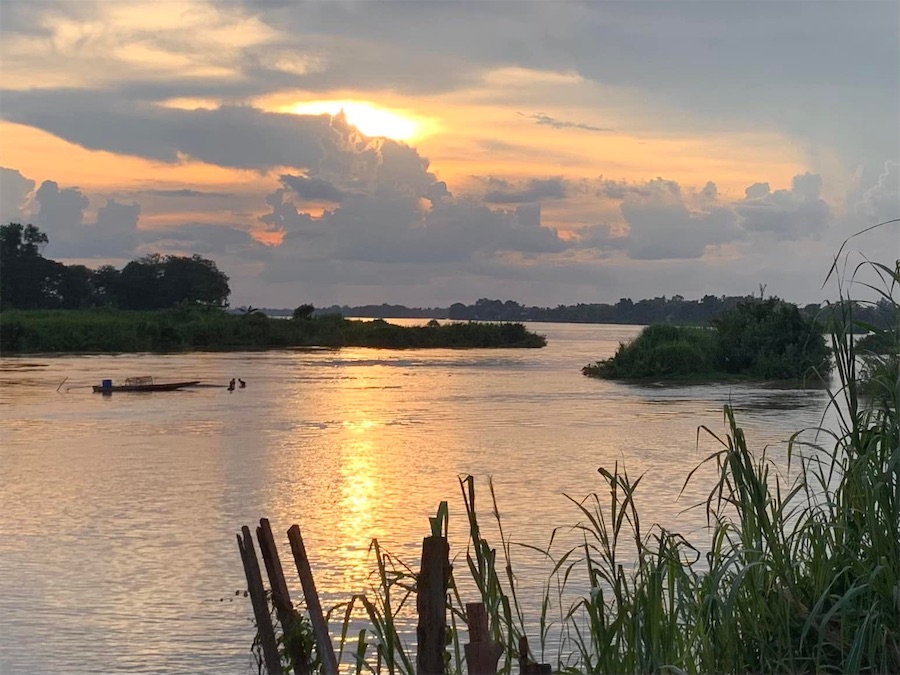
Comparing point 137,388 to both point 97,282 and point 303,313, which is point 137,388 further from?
point 97,282

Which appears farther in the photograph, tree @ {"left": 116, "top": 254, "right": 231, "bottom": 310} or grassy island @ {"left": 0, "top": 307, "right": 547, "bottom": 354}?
tree @ {"left": 116, "top": 254, "right": 231, "bottom": 310}

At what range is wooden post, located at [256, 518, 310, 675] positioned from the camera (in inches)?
181

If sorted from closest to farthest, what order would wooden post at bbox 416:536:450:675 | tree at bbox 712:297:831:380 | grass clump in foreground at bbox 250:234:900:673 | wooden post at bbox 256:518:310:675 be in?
wooden post at bbox 416:536:450:675
grass clump in foreground at bbox 250:234:900:673
wooden post at bbox 256:518:310:675
tree at bbox 712:297:831:380

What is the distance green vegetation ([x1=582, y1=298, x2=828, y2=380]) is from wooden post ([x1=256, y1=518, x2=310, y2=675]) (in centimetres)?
2968

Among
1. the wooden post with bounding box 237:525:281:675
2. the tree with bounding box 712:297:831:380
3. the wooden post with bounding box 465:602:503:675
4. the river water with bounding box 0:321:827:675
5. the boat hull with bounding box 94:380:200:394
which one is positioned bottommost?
the river water with bounding box 0:321:827:675

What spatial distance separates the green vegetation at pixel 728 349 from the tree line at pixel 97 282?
43.8 m

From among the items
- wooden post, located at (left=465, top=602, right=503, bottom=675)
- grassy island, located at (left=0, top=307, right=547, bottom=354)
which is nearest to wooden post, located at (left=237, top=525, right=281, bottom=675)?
wooden post, located at (left=465, top=602, right=503, bottom=675)

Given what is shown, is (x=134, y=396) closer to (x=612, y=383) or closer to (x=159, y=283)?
(x=612, y=383)

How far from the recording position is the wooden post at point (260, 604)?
4652 millimetres

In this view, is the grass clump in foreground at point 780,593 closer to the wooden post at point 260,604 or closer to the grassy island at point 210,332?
the wooden post at point 260,604

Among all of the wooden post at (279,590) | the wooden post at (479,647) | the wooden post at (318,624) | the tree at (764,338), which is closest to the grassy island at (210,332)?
the tree at (764,338)

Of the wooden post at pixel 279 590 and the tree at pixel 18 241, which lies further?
the tree at pixel 18 241

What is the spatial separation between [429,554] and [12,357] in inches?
1927

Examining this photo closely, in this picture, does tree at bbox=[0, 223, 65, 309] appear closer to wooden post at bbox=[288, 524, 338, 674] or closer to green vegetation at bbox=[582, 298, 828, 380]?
green vegetation at bbox=[582, 298, 828, 380]
